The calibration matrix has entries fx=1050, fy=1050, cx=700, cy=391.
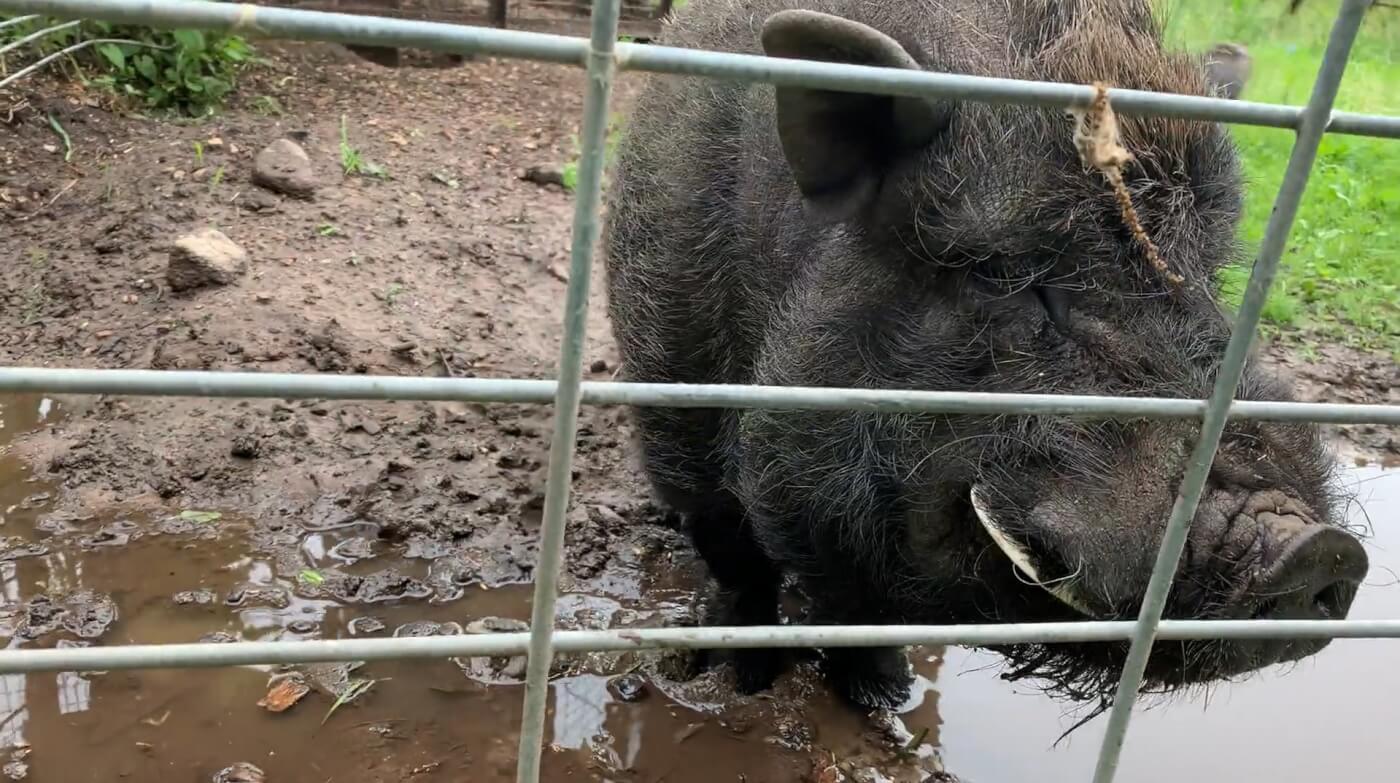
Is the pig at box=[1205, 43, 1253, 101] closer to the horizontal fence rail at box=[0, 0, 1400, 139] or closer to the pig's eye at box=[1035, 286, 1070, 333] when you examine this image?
the pig's eye at box=[1035, 286, 1070, 333]

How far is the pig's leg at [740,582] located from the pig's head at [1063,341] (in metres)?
1.03

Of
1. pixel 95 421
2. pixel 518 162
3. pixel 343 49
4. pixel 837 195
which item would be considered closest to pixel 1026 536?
pixel 837 195

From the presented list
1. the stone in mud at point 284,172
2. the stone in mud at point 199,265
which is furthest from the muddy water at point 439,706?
the stone in mud at point 284,172

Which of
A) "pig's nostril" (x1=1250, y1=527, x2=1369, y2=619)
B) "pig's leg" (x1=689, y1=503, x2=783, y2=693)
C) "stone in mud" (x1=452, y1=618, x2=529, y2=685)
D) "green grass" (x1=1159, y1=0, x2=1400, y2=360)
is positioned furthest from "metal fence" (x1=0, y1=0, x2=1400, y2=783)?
"pig's leg" (x1=689, y1=503, x2=783, y2=693)

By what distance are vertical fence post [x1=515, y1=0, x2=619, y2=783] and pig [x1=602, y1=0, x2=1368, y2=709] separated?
0.87 meters

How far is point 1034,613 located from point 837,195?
3.12ft

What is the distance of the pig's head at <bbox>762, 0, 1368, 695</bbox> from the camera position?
→ 179 cm

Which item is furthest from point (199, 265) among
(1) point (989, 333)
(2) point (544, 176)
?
(1) point (989, 333)

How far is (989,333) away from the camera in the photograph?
6.96ft

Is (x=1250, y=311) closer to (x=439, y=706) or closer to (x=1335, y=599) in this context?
(x=1335, y=599)

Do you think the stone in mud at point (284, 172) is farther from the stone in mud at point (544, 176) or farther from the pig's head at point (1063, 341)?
the pig's head at point (1063, 341)

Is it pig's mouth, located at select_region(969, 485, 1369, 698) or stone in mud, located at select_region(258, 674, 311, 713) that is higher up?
pig's mouth, located at select_region(969, 485, 1369, 698)

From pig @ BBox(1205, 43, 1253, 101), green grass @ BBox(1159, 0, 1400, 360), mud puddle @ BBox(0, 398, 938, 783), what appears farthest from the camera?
green grass @ BBox(1159, 0, 1400, 360)

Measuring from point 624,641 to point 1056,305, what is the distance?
3.88 ft
